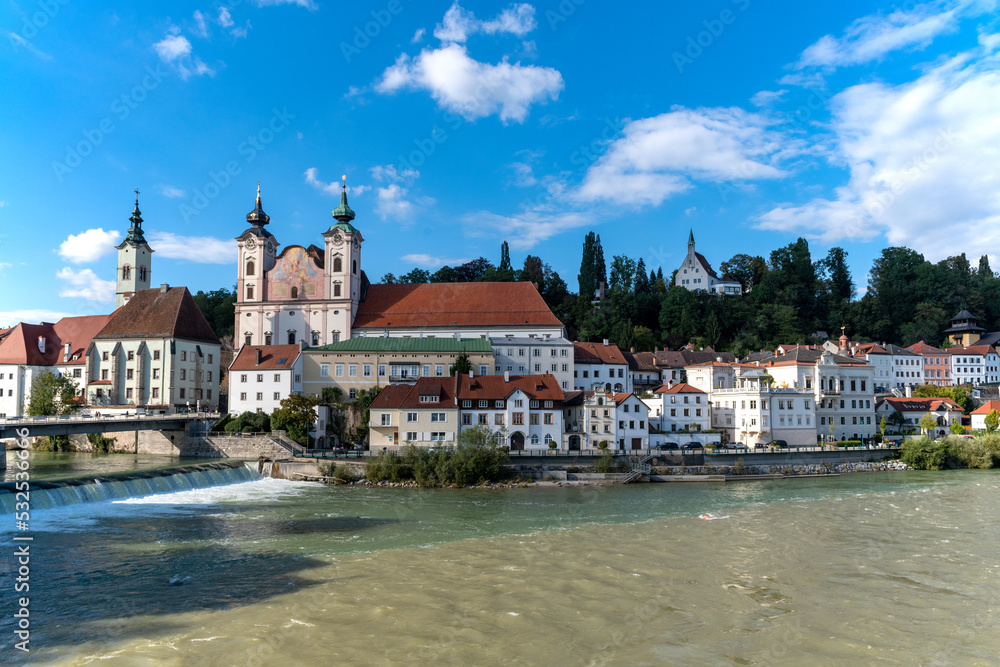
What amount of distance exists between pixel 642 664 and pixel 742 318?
8178 centimetres

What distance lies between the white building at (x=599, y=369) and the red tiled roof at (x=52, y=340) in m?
45.2

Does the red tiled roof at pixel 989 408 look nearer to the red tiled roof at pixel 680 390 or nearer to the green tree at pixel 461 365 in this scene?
the red tiled roof at pixel 680 390

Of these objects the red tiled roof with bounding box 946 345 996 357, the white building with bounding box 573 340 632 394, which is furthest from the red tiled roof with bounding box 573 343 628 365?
the red tiled roof with bounding box 946 345 996 357

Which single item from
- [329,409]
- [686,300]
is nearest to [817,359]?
[686,300]

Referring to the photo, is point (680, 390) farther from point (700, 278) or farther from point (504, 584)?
point (700, 278)

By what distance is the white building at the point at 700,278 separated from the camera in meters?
101

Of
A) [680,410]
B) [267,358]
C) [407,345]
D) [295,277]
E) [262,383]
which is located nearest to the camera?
[262,383]

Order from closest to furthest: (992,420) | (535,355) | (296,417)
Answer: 1. (296,417)
2. (992,420)
3. (535,355)

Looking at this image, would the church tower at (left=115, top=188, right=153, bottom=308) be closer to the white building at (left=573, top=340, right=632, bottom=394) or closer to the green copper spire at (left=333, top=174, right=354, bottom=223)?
the green copper spire at (left=333, top=174, right=354, bottom=223)

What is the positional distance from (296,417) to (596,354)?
28.7 metres

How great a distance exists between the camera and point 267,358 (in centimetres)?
4903

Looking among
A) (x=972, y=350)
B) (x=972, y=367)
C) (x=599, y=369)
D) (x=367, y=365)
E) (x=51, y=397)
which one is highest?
(x=972, y=350)

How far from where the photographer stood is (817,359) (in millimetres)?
54469

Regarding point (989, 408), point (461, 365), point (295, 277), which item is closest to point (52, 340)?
point (295, 277)
